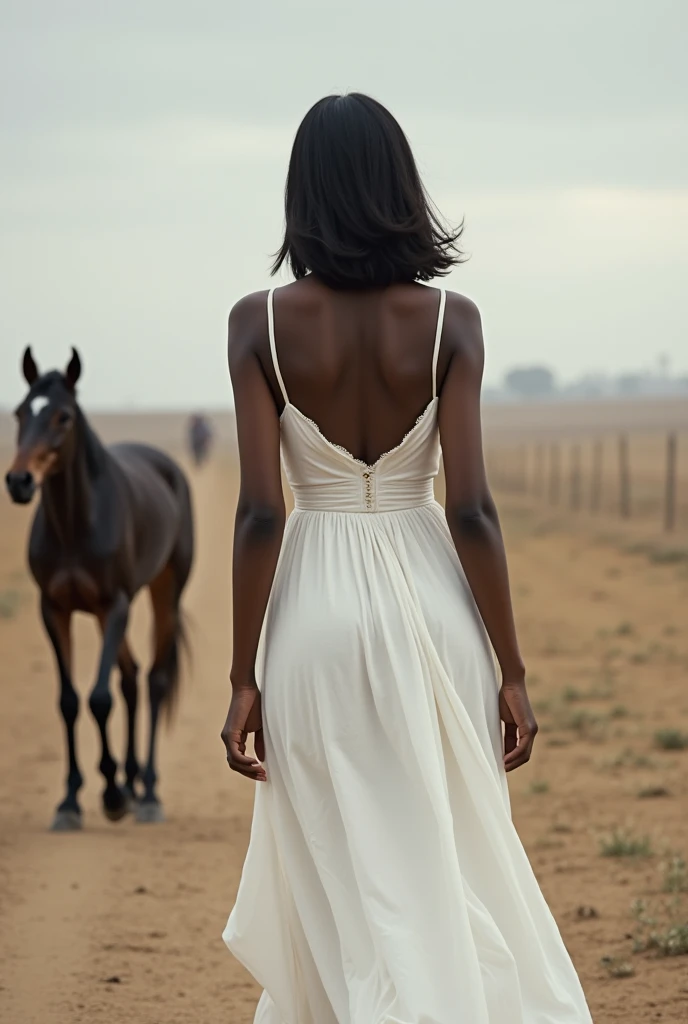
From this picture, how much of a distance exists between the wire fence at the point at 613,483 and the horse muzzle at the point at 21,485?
16016mm

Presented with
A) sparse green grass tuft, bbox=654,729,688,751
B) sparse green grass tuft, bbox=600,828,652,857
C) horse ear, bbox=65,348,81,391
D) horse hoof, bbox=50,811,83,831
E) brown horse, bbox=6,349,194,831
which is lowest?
sparse green grass tuft, bbox=654,729,688,751

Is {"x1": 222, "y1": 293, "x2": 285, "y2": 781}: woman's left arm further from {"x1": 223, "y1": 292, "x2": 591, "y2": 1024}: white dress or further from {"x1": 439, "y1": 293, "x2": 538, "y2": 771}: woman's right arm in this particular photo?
{"x1": 439, "y1": 293, "x2": 538, "y2": 771}: woman's right arm

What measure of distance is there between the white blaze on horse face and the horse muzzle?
344 millimetres

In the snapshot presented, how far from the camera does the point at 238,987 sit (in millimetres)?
5152

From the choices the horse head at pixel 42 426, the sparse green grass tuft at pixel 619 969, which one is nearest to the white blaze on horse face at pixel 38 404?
the horse head at pixel 42 426

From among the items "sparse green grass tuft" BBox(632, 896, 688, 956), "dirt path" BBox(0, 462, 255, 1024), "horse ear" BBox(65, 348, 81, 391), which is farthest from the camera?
"horse ear" BBox(65, 348, 81, 391)

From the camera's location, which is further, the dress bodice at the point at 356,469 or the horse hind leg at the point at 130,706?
the horse hind leg at the point at 130,706

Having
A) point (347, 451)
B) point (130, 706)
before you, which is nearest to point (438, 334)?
point (347, 451)

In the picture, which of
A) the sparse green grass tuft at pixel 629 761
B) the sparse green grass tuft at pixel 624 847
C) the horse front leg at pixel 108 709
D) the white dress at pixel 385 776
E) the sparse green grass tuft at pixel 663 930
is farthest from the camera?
the sparse green grass tuft at pixel 629 761

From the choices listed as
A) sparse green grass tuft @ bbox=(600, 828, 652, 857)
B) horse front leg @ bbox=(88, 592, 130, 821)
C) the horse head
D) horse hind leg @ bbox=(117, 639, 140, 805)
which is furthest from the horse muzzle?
sparse green grass tuft @ bbox=(600, 828, 652, 857)

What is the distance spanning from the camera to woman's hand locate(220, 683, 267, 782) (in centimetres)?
336

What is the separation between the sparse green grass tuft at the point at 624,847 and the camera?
6754 millimetres

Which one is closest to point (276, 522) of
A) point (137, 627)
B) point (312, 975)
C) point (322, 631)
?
point (322, 631)

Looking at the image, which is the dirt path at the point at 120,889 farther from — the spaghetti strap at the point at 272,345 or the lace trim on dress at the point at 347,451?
the spaghetti strap at the point at 272,345
